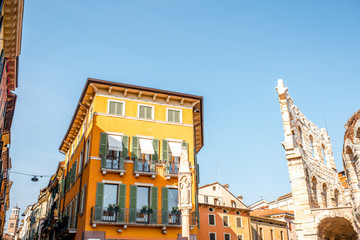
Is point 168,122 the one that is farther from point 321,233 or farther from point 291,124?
point 321,233

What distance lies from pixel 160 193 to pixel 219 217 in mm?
16003

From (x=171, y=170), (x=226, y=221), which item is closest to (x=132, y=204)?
(x=171, y=170)

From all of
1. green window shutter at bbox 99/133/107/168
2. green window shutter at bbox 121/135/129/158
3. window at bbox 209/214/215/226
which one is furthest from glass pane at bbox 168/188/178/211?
window at bbox 209/214/215/226

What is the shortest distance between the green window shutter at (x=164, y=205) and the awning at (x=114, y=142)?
387cm

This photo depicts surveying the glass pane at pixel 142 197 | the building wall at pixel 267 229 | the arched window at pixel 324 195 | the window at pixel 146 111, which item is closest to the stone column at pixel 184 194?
the glass pane at pixel 142 197

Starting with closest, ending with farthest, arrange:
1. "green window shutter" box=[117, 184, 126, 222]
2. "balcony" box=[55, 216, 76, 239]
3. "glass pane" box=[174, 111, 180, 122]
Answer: "green window shutter" box=[117, 184, 126, 222] → "balcony" box=[55, 216, 76, 239] → "glass pane" box=[174, 111, 180, 122]

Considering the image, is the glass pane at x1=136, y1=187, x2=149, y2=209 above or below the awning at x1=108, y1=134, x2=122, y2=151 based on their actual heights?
below

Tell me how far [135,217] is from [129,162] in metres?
3.46

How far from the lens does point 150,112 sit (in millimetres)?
25672

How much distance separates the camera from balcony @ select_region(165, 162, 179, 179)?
23984mm

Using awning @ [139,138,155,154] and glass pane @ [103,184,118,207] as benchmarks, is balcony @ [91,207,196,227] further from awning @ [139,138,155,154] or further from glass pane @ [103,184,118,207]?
awning @ [139,138,155,154]

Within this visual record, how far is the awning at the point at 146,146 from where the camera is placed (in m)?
23.9

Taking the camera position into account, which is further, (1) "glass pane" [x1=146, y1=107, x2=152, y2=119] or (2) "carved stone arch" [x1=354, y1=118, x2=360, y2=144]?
(1) "glass pane" [x1=146, y1=107, x2=152, y2=119]

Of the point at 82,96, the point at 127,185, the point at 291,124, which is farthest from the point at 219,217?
the point at 82,96
